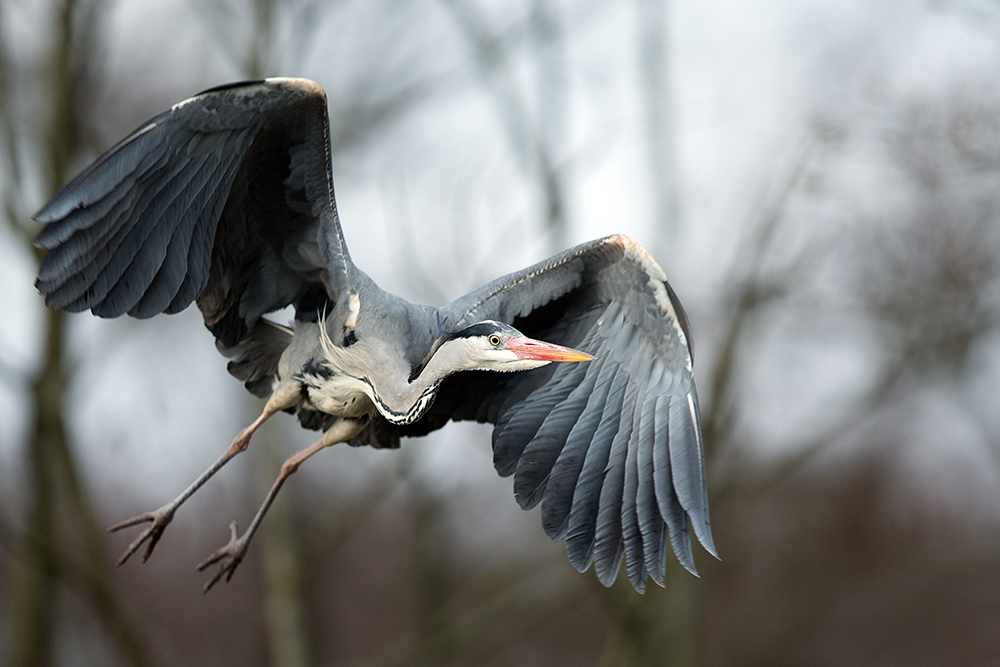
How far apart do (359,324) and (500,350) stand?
70 centimetres

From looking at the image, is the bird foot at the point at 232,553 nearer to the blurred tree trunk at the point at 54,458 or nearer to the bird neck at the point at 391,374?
the bird neck at the point at 391,374

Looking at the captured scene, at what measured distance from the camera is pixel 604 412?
4.39 meters

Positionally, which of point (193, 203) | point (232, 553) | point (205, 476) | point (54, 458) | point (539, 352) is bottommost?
point (54, 458)

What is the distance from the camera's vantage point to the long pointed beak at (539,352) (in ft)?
11.6

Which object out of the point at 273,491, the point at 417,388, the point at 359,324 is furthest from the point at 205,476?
the point at 417,388

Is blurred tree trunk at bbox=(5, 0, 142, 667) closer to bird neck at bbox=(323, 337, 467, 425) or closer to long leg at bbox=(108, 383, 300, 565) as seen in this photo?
long leg at bbox=(108, 383, 300, 565)

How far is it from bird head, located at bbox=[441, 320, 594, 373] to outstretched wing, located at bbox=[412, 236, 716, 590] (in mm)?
469

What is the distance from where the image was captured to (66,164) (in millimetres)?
9203

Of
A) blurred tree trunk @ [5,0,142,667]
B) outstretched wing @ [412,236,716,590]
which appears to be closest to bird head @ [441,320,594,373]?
outstretched wing @ [412,236,716,590]

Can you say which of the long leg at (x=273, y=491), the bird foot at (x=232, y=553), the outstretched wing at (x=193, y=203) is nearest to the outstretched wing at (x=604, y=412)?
the long leg at (x=273, y=491)

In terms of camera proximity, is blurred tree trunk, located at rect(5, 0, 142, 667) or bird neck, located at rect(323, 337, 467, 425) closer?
bird neck, located at rect(323, 337, 467, 425)

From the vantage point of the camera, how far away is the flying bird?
3.54 meters

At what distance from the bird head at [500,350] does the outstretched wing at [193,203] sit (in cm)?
71

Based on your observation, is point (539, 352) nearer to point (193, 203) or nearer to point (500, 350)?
point (500, 350)
